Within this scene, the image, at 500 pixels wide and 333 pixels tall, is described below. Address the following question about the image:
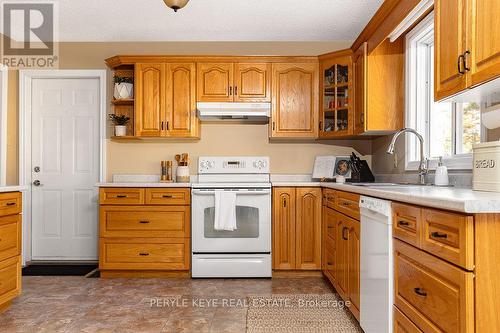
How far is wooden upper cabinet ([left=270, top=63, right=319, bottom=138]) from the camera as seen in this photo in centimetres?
407

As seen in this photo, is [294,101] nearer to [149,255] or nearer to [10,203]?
[149,255]

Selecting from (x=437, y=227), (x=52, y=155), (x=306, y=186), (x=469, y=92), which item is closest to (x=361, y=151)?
(x=306, y=186)

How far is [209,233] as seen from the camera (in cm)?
373

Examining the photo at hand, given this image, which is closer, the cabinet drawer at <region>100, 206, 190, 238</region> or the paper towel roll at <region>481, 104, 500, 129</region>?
the paper towel roll at <region>481, 104, 500, 129</region>

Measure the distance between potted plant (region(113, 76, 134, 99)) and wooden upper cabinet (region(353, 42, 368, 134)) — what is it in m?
2.33

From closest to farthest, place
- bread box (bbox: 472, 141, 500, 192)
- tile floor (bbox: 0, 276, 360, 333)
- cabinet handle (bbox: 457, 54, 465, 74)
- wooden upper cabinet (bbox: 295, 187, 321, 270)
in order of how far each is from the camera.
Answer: bread box (bbox: 472, 141, 500, 192)
cabinet handle (bbox: 457, 54, 465, 74)
tile floor (bbox: 0, 276, 360, 333)
wooden upper cabinet (bbox: 295, 187, 321, 270)

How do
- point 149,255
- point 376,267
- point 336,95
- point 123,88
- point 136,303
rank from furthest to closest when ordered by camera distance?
point 123,88 → point 336,95 → point 149,255 → point 136,303 → point 376,267

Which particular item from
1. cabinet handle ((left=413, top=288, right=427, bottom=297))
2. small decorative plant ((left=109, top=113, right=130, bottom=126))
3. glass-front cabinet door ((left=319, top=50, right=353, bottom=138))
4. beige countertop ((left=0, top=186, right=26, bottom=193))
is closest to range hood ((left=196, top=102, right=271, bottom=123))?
glass-front cabinet door ((left=319, top=50, right=353, bottom=138))

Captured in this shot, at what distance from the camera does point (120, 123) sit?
13.9 ft

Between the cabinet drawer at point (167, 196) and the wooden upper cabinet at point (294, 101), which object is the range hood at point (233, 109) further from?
the cabinet drawer at point (167, 196)

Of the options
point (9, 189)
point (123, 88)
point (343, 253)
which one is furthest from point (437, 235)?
point (123, 88)

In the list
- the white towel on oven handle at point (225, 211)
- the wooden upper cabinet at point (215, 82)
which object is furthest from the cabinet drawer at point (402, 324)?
the wooden upper cabinet at point (215, 82)

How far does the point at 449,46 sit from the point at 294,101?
226cm

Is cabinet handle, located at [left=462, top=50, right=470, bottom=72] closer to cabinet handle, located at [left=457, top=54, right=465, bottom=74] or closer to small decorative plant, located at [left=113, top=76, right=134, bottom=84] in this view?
cabinet handle, located at [left=457, top=54, right=465, bottom=74]
